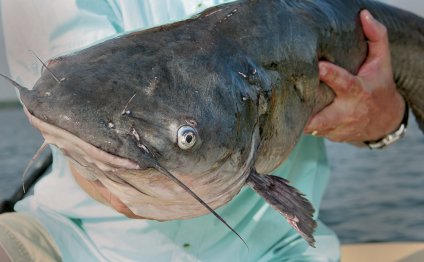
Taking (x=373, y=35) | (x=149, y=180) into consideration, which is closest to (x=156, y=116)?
(x=149, y=180)

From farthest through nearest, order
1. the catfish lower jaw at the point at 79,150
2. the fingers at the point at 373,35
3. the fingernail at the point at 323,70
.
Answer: the fingers at the point at 373,35
the fingernail at the point at 323,70
the catfish lower jaw at the point at 79,150

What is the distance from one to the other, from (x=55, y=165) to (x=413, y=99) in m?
1.67

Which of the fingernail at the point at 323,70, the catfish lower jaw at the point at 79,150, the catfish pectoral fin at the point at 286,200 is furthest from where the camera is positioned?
the fingernail at the point at 323,70

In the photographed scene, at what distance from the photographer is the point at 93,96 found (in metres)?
1.36

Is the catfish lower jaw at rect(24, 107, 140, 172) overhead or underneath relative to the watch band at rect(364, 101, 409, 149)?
overhead

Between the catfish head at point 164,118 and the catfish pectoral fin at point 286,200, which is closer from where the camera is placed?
the catfish head at point 164,118

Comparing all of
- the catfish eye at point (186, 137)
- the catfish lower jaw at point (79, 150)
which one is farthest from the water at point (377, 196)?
the catfish lower jaw at point (79, 150)

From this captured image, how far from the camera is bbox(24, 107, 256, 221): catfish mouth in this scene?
134cm

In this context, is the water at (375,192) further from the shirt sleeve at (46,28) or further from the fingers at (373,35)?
the fingers at (373,35)

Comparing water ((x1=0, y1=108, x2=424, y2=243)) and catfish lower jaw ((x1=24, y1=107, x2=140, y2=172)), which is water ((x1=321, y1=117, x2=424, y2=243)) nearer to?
water ((x1=0, y1=108, x2=424, y2=243))

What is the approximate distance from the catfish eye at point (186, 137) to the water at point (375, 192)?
278 cm

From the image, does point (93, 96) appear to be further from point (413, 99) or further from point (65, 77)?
point (413, 99)

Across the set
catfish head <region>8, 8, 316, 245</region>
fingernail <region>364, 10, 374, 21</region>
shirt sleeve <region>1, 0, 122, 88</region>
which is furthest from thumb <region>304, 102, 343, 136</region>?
shirt sleeve <region>1, 0, 122, 88</region>

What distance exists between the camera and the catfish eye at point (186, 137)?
146cm
